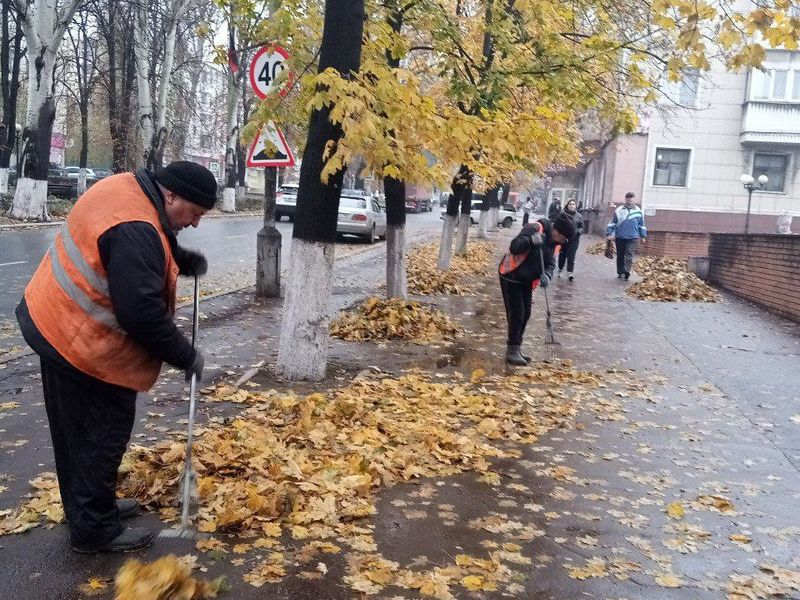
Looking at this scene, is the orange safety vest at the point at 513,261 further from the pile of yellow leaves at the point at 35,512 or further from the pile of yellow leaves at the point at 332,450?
the pile of yellow leaves at the point at 35,512

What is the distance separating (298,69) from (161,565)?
21.9 ft

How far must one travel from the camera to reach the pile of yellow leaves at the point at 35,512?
3.96m

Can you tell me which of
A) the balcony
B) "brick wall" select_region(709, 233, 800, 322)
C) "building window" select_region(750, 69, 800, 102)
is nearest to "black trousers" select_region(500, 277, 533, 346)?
"brick wall" select_region(709, 233, 800, 322)

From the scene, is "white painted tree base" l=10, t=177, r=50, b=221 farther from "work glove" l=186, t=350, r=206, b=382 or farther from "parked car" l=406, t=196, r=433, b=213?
"parked car" l=406, t=196, r=433, b=213

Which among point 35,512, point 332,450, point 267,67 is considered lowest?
point 35,512

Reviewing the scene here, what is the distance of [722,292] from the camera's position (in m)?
16.6

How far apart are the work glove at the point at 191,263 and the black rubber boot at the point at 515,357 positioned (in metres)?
5.15

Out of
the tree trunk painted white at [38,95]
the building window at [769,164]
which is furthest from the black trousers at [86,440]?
the building window at [769,164]

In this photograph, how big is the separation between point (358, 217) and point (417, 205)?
3983 centimetres

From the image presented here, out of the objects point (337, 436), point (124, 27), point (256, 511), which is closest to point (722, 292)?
point (337, 436)

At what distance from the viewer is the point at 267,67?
9078 mm

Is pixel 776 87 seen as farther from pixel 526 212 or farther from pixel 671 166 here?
pixel 526 212

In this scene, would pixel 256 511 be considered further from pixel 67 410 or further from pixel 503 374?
pixel 503 374

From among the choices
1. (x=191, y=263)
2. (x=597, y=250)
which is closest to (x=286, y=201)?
(x=597, y=250)
